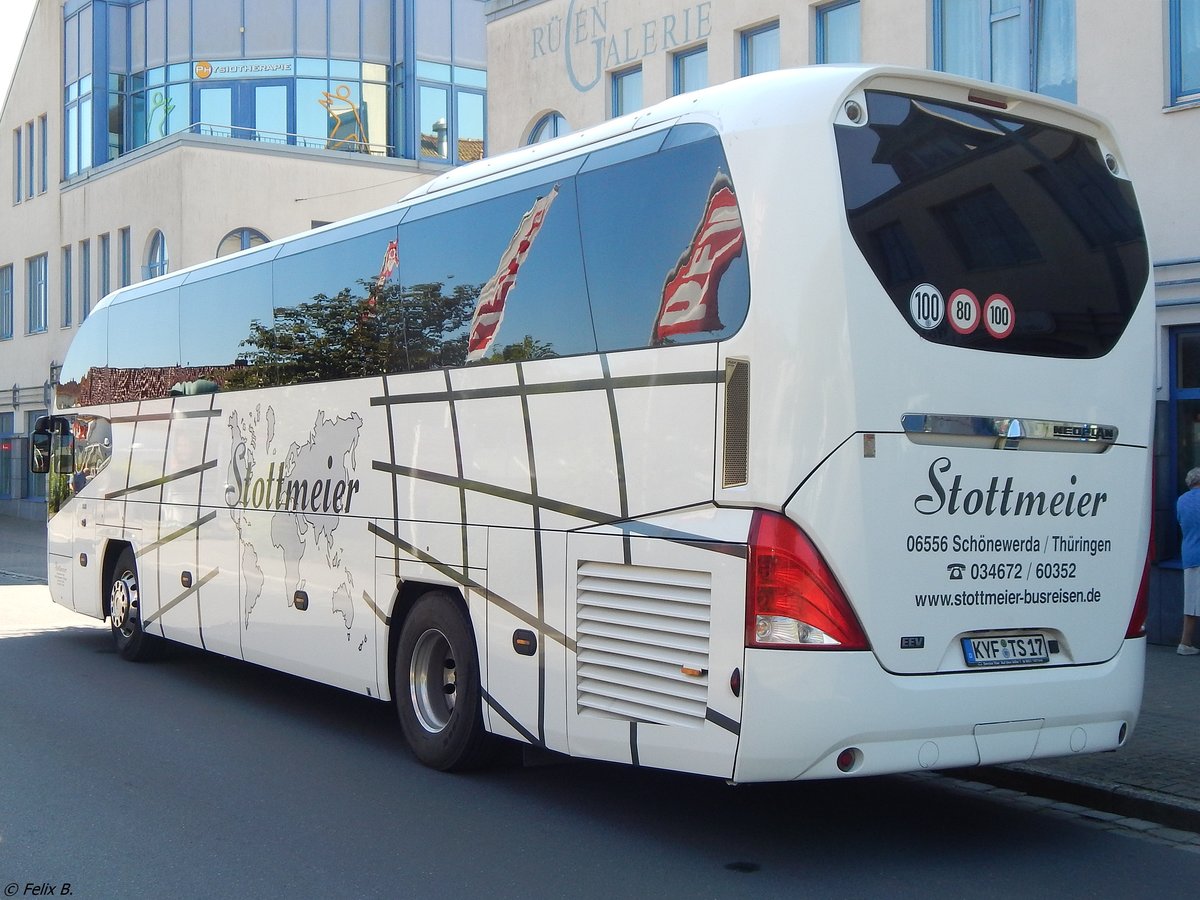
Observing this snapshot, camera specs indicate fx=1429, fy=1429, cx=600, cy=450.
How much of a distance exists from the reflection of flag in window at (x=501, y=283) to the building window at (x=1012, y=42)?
777cm

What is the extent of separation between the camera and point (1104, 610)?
6973mm

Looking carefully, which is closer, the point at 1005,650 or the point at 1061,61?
the point at 1005,650

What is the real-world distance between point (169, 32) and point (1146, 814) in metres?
37.5

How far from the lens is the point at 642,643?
670 centimetres

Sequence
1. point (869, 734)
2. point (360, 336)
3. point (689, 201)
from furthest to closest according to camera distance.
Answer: point (360, 336)
point (689, 201)
point (869, 734)

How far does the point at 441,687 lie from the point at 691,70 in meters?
11.4

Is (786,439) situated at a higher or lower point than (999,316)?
lower

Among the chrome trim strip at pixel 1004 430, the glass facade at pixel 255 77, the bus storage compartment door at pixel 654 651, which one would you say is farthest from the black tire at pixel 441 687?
the glass facade at pixel 255 77

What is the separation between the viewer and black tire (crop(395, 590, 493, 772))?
8227 mm

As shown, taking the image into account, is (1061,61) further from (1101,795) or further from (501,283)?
(1101,795)

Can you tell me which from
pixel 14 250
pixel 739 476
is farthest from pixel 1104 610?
pixel 14 250

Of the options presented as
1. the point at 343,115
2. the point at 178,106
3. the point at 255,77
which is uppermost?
the point at 255,77

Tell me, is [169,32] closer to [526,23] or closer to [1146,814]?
[526,23]

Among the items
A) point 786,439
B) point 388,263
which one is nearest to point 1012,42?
point 388,263
